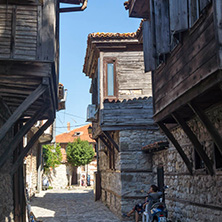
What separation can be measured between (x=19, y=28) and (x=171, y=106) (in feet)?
11.2

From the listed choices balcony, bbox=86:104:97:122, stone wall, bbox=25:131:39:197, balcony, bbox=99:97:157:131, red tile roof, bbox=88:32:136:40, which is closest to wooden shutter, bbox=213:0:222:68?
balcony, bbox=99:97:157:131

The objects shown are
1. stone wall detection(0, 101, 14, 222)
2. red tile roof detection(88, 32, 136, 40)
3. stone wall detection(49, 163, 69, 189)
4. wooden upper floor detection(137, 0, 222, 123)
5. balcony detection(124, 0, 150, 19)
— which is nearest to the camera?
Result: wooden upper floor detection(137, 0, 222, 123)

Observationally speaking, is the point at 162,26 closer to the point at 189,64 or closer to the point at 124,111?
the point at 189,64

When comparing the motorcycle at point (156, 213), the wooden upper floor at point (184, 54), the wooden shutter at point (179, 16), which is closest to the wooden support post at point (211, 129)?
the wooden upper floor at point (184, 54)

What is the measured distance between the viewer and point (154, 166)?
12.1 metres

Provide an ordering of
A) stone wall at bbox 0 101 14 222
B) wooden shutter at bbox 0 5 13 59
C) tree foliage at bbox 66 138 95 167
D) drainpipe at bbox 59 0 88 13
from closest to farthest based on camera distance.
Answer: wooden shutter at bbox 0 5 13 59, stone wall at bbox 0 101 14 222, drainpipe at bbox 59 0 88 13, tree foliage at bbox 66 138 95 167

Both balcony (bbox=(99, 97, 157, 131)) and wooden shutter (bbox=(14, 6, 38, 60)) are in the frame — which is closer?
wooden shutter (bbox=(14, 6, 38, 60))

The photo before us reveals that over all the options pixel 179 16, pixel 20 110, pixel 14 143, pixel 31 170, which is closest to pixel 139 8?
pixel 179 16

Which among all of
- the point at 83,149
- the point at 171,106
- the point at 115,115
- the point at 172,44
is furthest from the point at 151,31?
the point at 83,149

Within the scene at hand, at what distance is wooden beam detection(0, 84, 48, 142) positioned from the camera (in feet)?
21.7

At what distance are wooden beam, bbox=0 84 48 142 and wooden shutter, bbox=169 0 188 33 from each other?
300 cm

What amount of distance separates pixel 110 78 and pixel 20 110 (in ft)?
23.1

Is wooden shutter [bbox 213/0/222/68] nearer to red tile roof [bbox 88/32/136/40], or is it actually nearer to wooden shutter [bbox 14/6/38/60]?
wooden shutter [bbox 14/6/38/60]

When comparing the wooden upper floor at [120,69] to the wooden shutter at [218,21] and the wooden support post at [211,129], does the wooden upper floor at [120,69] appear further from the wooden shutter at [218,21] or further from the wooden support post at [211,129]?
the wooden shutter at [218,21]
